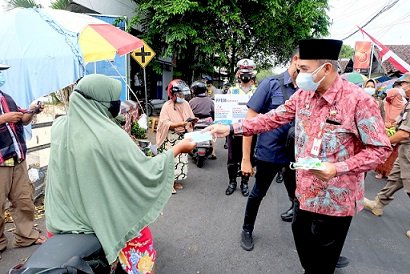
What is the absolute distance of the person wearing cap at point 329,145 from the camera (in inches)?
70.2

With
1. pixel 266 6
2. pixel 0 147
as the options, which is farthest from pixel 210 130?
pixel 266 6

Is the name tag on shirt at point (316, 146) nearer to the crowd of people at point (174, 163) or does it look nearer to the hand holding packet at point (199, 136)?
the crowd of people at point (174, 163)

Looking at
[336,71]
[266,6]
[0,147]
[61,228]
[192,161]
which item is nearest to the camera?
[61,228]

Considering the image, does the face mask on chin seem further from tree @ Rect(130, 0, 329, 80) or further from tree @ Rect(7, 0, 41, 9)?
tree @ Rect(130, 0, 329, 80)

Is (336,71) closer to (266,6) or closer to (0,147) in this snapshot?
(0,147)

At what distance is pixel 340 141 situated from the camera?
1887 millimetres

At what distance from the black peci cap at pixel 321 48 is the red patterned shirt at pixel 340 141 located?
0.18 meters

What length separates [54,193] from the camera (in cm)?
176

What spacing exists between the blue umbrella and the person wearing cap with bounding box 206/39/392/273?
10.8 ft

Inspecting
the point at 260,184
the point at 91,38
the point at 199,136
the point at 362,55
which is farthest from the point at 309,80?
the point at 362,55

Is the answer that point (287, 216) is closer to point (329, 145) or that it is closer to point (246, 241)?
point (246, 241)

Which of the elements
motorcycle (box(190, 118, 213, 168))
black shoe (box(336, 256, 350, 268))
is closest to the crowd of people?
black shoe (box(336, 256, 350, 268))

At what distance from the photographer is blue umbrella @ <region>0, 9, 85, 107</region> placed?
12.3 ft

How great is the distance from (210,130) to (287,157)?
0.93m
